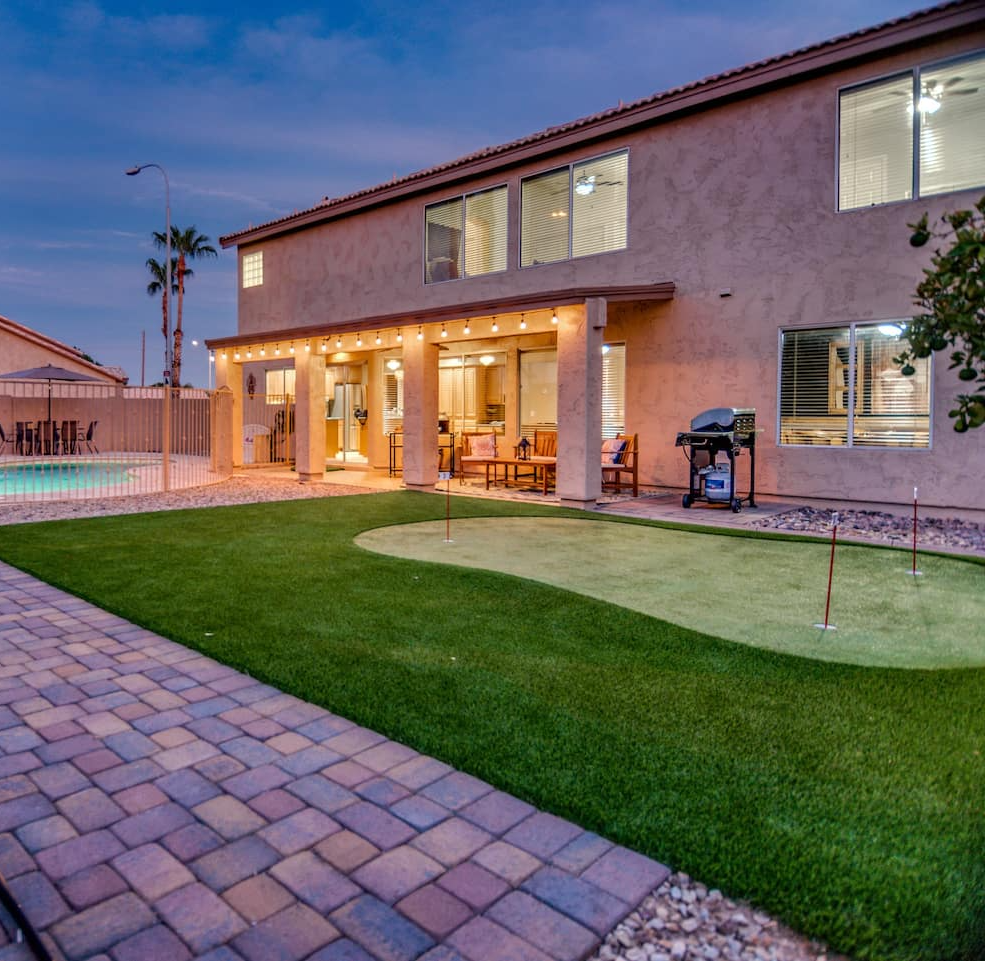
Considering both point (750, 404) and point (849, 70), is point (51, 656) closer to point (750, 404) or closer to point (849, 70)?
point (750, 404)

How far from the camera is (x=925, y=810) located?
2.49 m

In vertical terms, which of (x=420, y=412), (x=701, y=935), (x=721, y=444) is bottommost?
(x=701, y=935)

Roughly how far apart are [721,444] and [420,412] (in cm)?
518

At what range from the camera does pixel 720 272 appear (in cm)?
1102

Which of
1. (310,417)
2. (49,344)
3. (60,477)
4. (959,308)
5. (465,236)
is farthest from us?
(49,344)

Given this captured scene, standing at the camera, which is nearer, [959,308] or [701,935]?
[959,308]

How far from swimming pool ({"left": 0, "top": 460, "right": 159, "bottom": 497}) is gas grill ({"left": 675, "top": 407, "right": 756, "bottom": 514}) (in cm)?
1064

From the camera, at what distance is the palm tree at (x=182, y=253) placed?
4034cm

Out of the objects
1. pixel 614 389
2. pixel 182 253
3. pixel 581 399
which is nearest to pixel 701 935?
pixel 581 399

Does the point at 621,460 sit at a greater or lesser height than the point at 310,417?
lesser

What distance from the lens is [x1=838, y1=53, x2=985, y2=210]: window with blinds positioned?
29.6ft

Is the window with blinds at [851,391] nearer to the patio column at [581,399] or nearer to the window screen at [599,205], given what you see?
the patio column at [581,399]

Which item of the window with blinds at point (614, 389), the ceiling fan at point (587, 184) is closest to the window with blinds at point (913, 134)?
the ceiling fan at point (587, 184)

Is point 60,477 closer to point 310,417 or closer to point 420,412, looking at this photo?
point 310,417
